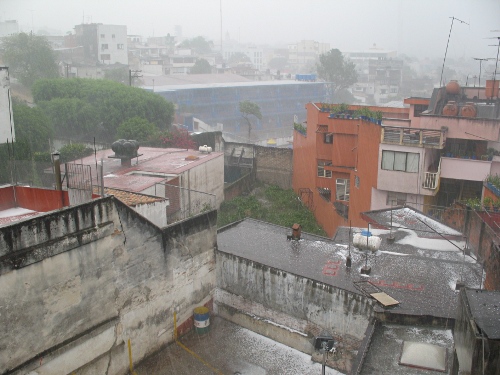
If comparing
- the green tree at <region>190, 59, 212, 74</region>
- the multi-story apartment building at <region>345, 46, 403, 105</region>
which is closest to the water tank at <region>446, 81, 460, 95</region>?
the multi-story apartment building at <region>345, 46, 403, 105</region>

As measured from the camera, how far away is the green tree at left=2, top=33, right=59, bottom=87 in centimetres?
5234

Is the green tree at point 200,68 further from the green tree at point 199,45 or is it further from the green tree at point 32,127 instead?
the green tree at point 32,127

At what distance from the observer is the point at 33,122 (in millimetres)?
28422

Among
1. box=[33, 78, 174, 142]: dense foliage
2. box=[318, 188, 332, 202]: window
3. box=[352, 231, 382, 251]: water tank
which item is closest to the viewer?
box=[352, 231, 382, 251]: water tank

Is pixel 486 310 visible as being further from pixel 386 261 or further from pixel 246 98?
pixel 246 98

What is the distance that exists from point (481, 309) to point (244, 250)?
850 cm

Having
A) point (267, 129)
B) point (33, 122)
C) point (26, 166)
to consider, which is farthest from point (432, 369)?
point (267, 129)

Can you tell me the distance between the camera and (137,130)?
32.2 metres

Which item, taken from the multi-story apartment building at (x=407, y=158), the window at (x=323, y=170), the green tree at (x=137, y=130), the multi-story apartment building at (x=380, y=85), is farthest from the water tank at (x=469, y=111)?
the multi-story apartment building at (x=380, y=85)

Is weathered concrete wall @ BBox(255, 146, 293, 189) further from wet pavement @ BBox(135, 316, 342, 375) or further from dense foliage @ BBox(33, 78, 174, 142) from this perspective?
wet pavement @ BBox(135, 316, 342, 375)

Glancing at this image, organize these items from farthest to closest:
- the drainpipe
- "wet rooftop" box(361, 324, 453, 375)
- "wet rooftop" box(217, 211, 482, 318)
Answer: "wet rooftop" box(217, 211, 482, 318) < the drainpipe < "wet rooftop" box(361, 324, 453, 375)

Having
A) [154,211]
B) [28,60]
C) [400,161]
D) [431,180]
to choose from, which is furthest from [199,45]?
[154,211]

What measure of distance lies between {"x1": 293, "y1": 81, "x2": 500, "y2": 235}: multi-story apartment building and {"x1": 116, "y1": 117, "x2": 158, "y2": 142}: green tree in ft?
36.8

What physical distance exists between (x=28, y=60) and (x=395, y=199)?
44.5 meters
